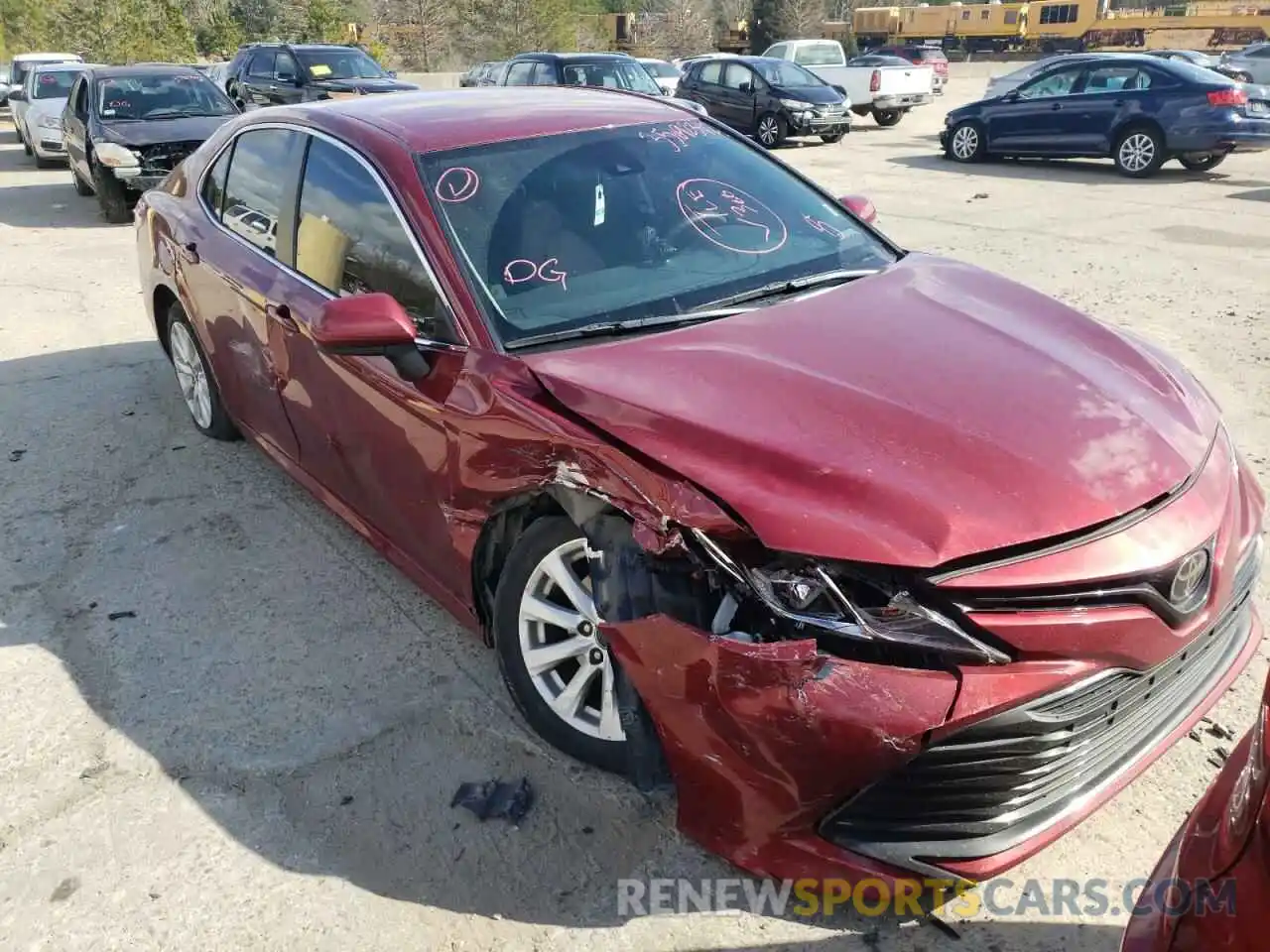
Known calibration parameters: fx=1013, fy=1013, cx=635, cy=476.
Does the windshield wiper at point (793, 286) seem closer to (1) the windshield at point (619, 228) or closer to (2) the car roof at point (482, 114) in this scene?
(1) the windshield at point (619, 228)

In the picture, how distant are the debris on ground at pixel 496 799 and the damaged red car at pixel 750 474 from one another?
0.57 feet

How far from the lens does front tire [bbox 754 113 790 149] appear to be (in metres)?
17.7

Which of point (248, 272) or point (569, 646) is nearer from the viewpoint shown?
point (569, 646)

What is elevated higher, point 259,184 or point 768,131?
point 259,184

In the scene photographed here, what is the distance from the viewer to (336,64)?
16.2 metres

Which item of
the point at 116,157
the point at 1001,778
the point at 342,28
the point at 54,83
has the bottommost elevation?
the point at 1001,778

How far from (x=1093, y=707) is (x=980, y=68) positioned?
4901 cm

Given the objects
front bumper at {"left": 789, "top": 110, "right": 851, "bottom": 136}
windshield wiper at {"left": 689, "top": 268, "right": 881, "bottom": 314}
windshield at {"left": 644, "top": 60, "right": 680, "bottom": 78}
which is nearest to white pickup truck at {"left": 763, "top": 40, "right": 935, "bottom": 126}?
windshield at {"left": 644, "top": 60, "right": 680, "bottom": 78}

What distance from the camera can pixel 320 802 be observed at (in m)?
2.79

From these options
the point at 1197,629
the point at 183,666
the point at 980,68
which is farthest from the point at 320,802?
the point at 980,68

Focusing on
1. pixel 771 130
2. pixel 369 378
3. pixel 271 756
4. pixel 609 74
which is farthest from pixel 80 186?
pixel 271 756

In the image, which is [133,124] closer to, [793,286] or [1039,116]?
[793,286]

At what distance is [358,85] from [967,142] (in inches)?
366

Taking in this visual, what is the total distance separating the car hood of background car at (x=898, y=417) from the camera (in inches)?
84.4
